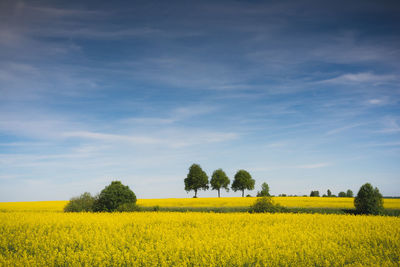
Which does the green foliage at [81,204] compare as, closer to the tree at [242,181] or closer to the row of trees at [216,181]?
the row of trees at [216,181]

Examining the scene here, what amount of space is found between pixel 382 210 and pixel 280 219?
1769 centimetres

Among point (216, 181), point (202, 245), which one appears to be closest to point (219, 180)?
point (216, 181)

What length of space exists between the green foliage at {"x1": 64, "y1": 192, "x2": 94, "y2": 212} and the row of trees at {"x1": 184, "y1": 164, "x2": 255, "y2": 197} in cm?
4582

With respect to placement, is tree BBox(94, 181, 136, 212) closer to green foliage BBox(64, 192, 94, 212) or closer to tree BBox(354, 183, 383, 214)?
green foliage BBox(64, 192, 94, 212)

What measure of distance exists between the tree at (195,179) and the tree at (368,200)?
1989 inches

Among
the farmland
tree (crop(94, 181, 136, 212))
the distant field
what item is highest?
tree (crop(94, 181, 136, 212))

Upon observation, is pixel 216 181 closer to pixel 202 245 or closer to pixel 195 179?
pixel 195 179

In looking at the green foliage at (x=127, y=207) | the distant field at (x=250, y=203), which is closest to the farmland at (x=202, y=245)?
the green foliage at (x=127, y=207)

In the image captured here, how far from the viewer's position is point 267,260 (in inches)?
423

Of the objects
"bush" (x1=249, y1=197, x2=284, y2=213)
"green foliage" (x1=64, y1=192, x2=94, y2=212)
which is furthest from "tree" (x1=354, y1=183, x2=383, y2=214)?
"green foliage" (x1=64, y1=192, x2=94, y2=212)

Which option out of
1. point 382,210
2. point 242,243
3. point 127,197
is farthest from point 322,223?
point 127,197

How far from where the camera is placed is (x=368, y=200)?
32594 millimetres

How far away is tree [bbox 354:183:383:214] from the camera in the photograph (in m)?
32.2

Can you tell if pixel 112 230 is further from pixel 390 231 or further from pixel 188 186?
pixel 188 186
